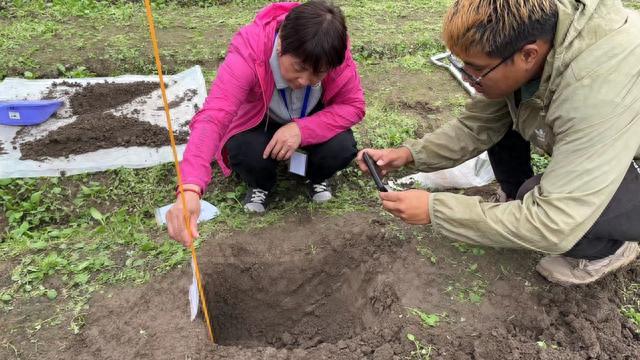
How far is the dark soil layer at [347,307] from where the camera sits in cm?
211

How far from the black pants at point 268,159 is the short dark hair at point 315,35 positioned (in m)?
0.66

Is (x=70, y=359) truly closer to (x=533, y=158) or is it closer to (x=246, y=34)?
(x=246, y=34)

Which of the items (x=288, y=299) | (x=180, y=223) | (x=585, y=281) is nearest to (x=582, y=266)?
(x=585, y=281)

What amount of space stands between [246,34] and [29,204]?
1.73 metres

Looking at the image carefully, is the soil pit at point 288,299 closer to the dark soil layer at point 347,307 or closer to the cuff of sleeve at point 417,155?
the dark soil layer at point 347,307

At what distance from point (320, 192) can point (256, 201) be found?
0.38 m

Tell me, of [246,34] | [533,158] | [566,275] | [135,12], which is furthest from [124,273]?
[135,12]

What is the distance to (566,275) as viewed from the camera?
7.79ft

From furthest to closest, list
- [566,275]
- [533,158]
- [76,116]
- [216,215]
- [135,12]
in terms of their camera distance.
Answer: [135,12], [76,116], [533,158], [216,215], [566,275]

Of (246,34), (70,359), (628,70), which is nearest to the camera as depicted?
(628,70)

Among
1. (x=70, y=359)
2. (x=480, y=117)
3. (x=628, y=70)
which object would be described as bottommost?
(x=70, y=359)

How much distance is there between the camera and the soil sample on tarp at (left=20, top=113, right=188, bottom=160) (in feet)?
11.5

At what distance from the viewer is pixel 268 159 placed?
114 inches

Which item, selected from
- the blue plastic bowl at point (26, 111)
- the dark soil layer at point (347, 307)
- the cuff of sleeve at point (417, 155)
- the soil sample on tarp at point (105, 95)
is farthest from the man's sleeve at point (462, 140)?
the blue plastic bowl at point (26, 111)
